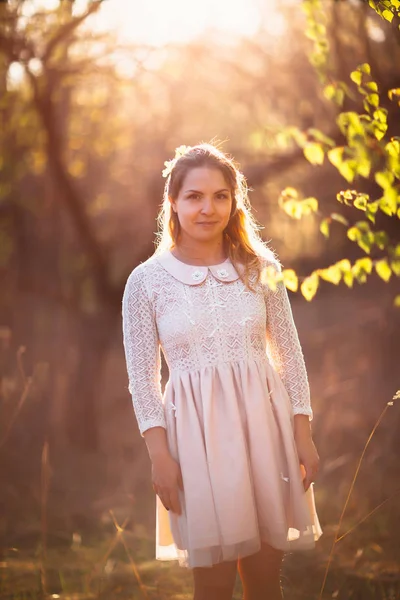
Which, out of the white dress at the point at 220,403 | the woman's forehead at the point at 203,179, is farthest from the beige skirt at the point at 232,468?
the woman's forehead at the point at 203,179

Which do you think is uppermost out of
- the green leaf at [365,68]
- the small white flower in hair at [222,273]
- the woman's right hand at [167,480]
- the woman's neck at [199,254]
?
the green leaf at [365,68]

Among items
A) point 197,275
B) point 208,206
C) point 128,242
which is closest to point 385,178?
point 208,206

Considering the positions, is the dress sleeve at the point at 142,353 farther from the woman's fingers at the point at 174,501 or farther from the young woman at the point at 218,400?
the woman's fingers at the point at 174,501

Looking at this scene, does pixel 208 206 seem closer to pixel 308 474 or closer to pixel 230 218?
pixel 230 218

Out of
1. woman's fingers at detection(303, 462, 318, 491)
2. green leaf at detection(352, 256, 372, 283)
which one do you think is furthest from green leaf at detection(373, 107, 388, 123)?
woman's fingers at detection(303, 462, 318, 491)

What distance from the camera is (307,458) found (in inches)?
108

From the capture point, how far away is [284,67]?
8.74 m

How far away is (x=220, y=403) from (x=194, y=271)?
471mm

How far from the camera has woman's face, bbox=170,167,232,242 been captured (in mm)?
2793

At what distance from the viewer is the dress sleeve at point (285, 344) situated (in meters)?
2.84

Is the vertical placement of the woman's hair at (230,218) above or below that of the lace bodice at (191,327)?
above

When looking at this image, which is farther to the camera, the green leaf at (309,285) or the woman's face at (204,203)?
the woman's face at (204,203)

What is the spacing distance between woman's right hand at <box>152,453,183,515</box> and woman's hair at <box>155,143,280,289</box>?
26.8 inches

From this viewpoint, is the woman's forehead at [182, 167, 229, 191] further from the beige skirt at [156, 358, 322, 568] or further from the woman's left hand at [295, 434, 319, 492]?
the woman's left hand at [295, 434, 319, 492]
